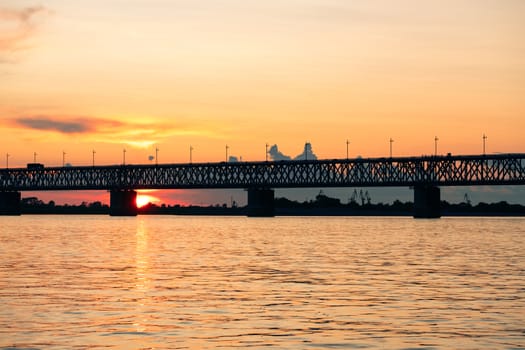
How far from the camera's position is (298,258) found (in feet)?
200

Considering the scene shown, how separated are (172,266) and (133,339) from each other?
92.9 ft

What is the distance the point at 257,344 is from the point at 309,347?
1.32 m

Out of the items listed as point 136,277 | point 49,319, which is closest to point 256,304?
point 49,319

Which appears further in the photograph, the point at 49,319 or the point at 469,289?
the point at 469,289

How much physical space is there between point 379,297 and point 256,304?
4.84m

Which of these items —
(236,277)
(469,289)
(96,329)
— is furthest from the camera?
(236,277)

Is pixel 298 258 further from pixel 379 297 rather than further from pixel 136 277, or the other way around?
pixel 379 297

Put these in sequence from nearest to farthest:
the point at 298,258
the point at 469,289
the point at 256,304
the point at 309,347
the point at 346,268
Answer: the point at 309,347, the point at 256,304, the point at 469,289, the point at 346,268, the point at 298,258

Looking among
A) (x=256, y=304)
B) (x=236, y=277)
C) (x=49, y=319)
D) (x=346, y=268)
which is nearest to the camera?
(x=49, y=319)

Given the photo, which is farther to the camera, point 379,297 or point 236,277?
point 236,277

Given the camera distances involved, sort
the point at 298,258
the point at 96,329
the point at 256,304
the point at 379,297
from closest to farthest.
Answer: the point at 96,329 → the point at 256,304 → the point at 379,297 → the point at 298,258

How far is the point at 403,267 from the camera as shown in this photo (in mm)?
52125

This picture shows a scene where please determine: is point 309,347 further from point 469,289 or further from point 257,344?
point 469,289

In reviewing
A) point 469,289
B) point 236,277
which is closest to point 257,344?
point 469,289
